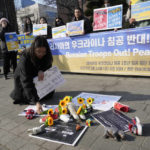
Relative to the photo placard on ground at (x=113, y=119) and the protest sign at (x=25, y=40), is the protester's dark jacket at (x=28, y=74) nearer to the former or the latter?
the photo placard on ground at (x=113, y=119)

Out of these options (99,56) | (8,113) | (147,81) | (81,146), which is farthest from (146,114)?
(99,56)

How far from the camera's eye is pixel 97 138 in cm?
187

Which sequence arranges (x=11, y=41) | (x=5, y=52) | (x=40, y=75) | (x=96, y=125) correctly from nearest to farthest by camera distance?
1. (x=96, y=125)
2. (x=40, y=75)
3. (x=5, y=52)
4. (x=11, y=41)

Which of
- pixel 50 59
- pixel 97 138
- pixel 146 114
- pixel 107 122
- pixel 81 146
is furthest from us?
pixel 50 59

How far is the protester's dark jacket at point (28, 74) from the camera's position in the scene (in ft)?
8.29

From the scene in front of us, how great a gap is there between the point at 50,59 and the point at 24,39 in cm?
412

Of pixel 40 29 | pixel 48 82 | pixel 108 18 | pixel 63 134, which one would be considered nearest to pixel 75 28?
pixel 108 18

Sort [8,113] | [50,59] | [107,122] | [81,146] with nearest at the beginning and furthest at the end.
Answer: [81,146] → [107,122] → [8,113] → [50,59]

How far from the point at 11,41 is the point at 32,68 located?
12.4 feet

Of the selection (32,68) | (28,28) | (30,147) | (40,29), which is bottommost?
(30,147)

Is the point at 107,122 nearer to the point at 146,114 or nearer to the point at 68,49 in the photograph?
the point at 146,114

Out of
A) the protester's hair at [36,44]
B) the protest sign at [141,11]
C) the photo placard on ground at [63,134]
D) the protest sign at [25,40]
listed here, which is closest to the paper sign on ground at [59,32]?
the protest sign at [25,40]

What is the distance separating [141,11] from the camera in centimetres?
406

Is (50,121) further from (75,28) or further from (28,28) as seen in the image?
(28,28)
